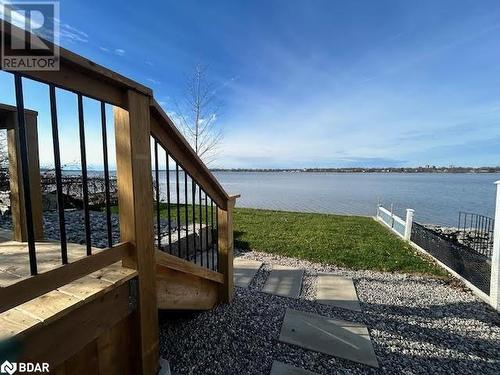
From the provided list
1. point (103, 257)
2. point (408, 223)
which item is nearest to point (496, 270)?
point (408, 223)

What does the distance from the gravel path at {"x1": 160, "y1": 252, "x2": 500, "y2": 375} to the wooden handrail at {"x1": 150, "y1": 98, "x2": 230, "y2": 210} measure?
132 centimetres

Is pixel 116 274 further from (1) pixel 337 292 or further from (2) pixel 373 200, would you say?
(2) pixel 373 200

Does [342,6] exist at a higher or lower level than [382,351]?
higher

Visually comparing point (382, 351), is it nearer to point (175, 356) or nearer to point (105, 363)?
point (175, 356)

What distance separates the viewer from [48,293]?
4.20ft

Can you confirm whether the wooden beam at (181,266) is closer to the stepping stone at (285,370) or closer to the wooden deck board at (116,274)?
the wooden deck board at (116,274)

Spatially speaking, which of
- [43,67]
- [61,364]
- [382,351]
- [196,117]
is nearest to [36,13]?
[43,67]

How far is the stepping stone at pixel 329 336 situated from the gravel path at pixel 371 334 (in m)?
0.08

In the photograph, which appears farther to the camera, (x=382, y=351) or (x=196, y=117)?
(x=196, y=117)

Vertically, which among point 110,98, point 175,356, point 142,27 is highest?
point 142,27

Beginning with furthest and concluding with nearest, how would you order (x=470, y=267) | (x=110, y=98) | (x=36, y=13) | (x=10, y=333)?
(x=470, y=267) → (x=36, y=13) → (x=110, y=98) → (x=10, y=333)

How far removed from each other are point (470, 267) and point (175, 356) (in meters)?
4.85

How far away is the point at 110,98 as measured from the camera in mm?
1441

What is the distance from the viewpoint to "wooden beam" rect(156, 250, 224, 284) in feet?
6.27
